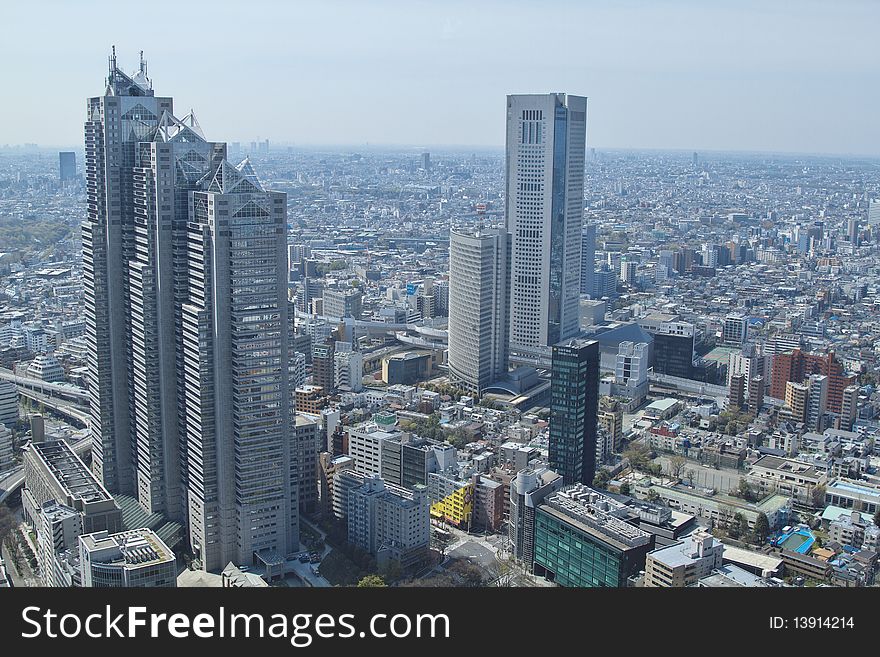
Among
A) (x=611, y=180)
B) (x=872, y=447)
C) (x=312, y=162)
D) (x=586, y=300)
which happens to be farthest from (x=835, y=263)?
A: (x=312, y=162)

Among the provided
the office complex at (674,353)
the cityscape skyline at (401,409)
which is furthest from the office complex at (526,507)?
the office complex at (674,353)

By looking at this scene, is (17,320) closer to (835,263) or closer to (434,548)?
(434,548)

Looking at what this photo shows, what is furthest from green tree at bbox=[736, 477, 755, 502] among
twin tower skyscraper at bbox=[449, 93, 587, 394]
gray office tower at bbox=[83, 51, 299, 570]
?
twin tower skyscraper at bbox=[449, 93, 587, 394]

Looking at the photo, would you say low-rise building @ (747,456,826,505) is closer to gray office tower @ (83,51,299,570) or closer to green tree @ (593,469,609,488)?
green tree @ (593,469,609,488)

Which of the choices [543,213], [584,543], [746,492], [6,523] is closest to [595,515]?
[584,543]

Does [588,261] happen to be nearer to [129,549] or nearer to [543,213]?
[543,213]
